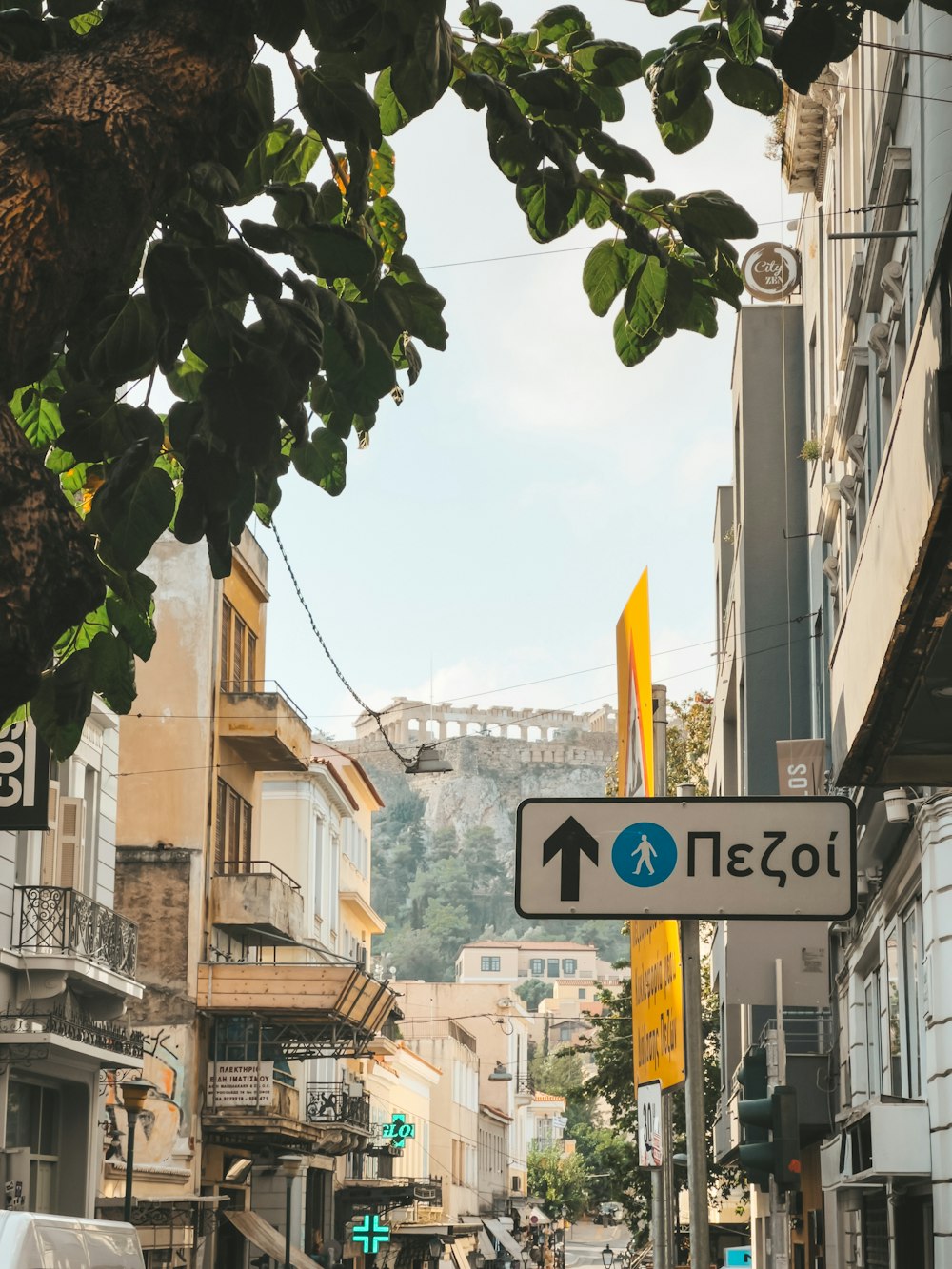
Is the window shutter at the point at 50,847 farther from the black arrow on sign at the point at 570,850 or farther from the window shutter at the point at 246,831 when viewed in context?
the black arrow on sign at the point at 570,850

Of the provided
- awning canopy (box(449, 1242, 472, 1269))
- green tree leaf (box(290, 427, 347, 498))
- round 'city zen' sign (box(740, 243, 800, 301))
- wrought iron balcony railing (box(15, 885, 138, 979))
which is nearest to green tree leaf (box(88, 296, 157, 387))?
green tree leaf (box(290, 427, 347, 498))

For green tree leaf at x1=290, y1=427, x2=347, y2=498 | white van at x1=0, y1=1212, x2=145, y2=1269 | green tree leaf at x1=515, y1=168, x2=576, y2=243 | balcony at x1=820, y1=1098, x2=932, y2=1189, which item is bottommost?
white van at x1=0, y1=1212, x2=145, y2=1269

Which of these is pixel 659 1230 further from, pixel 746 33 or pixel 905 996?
pixel 905 996

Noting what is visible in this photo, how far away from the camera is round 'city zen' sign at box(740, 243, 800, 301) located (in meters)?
29.3

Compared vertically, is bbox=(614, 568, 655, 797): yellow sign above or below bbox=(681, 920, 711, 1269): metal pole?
above

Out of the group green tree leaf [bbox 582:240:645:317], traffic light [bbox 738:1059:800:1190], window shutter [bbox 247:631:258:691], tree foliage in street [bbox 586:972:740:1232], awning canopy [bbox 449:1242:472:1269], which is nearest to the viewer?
green tree leaf [bbox 582:240:645:317]

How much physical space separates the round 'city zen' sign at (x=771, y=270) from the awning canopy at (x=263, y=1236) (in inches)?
829

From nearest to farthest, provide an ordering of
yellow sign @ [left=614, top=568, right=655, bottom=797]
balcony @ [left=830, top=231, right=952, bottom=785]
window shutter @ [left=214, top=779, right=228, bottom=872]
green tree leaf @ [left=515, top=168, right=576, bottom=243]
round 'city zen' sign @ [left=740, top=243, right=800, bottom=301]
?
balcony @ [left=830, top=231, right=952, bottom=785] → green tree leaf @ [left=515, top=168, right=576, bottom=243] → yellow sign @ [left=614, top=568, right=655, bottom=797] → round 'city zen' sign @ [left=740, top=243, right=800, bottom=301] → window shutter @ [left=214, top=779, right=228, bottom=872]

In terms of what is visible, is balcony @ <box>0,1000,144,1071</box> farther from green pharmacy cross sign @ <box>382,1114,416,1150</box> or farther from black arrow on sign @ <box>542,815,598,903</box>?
green pharmacy cross sign @ <box>382,1114,416,1150</box>

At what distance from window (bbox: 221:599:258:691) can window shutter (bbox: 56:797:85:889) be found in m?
12.3

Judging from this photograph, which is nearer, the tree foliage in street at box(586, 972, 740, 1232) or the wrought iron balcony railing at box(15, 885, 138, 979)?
the wrought iron balcony railing at box(15, 885, 138, 979)

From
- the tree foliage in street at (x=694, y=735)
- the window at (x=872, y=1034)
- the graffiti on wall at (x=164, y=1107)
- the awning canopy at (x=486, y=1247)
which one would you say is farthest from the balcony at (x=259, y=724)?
the awning canopy at (x=486, y=1247)

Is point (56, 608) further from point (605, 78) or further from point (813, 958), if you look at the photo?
point (813, 958)

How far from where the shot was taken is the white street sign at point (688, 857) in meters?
5.82
